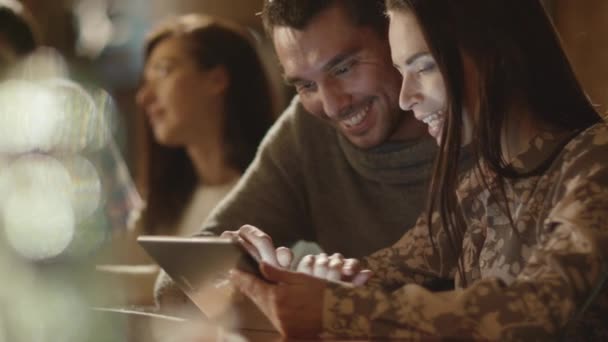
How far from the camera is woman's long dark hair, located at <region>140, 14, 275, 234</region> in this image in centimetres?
285

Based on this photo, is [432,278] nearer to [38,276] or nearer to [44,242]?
[38,276]

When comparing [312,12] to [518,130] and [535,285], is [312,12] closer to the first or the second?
[518,130]

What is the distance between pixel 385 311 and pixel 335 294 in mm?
65

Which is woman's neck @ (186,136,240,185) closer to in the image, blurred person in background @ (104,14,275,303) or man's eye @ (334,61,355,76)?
blurred person in background @ (104,14,275,303)

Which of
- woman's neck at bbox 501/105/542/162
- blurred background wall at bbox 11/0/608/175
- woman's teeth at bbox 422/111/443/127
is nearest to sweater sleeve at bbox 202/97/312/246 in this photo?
woman's teeth at bbox 422/111/443/127

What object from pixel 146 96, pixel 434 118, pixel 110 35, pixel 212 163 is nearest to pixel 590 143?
pixel 434 118

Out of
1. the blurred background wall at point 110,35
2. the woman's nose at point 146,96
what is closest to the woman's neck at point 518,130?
the woman's nose at point 146,96

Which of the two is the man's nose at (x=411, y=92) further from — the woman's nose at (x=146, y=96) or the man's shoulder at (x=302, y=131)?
the woman's nose at (x=146, y=96)

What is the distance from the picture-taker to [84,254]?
110 inches

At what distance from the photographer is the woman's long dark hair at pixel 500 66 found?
1.20 meters

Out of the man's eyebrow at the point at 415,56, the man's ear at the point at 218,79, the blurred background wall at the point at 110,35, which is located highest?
the blurred background wall at the point at 110,35

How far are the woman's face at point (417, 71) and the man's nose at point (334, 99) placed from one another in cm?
52

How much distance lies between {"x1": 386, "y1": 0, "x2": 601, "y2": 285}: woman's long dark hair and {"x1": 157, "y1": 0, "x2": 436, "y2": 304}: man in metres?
0.62

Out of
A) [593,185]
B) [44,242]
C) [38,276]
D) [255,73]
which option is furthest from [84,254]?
[593,185]
